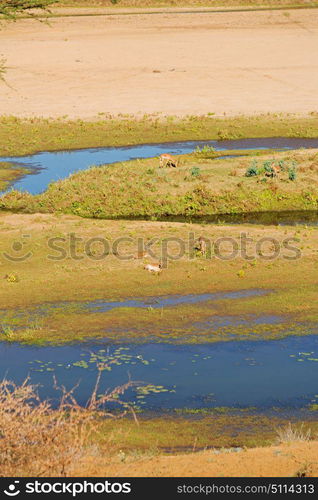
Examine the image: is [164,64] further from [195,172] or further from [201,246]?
[201,246]

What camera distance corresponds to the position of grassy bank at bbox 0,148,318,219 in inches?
1277

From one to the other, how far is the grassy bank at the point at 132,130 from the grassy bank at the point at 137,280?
15.2 m

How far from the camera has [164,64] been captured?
67.2 metres

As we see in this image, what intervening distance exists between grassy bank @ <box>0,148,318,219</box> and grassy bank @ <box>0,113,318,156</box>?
1076cm

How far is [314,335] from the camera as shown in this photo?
20.9 meters

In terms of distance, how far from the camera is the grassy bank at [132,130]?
45625mm

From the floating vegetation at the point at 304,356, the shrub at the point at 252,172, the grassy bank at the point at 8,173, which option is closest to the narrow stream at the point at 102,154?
the grassy bank at the point at 8,173

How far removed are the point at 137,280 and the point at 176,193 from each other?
904cm

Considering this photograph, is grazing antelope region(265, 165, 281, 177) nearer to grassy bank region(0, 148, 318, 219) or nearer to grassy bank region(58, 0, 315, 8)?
grassy bank region(0, 148, 318, 219)

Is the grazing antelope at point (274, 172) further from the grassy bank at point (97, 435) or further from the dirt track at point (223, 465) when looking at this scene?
the dirt track at point (223, 465)

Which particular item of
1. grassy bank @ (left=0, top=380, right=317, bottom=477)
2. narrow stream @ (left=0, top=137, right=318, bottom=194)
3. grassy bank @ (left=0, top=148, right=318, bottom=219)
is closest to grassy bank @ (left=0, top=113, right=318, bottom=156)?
narrow stream @ (left=0, top=137, right=318, bottom=194)
